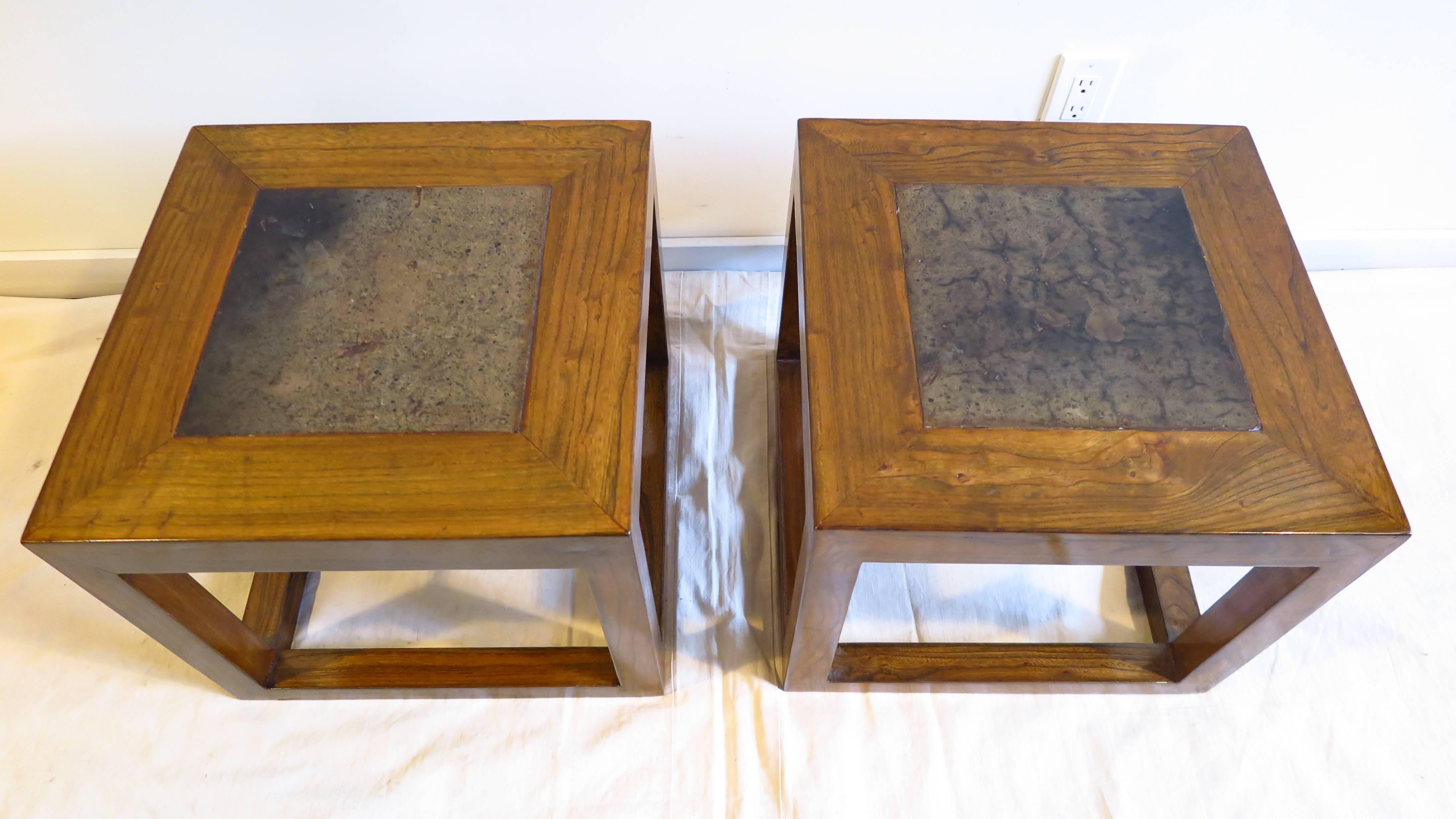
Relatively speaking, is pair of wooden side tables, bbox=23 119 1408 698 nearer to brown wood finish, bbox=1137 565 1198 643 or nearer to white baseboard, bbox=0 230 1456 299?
brown wood finish, bbox=1137 565 1198 643

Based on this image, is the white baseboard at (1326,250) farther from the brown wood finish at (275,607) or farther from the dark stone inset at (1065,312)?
the brown wood finish at (275,607)

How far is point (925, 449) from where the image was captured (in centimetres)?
70

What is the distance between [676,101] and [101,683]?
0.92 metres

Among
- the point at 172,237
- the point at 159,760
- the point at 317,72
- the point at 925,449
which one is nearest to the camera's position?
the point at 925,449

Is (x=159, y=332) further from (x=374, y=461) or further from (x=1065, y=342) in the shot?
(x=1065, y=342)

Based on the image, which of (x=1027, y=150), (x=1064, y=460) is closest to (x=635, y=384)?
(x=1064, y=460)

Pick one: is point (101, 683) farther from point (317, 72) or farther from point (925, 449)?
point (925, 449)

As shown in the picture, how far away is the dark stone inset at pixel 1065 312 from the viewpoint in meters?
0.72

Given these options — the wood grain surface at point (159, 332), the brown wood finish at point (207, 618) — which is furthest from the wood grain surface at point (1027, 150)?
the brown wood finish at point (207, 618)

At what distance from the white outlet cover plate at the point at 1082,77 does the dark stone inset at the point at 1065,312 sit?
0.28m

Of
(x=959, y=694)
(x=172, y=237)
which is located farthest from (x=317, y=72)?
(x=959, y=694)

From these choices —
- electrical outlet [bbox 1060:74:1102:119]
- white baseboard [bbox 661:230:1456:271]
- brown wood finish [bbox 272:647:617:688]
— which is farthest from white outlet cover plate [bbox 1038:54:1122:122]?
brown wood finish [bbox 272:647:617:688]

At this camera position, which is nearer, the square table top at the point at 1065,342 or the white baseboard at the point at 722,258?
the square table top at the point at 1065,342

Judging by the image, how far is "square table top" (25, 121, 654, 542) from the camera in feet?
2.20
